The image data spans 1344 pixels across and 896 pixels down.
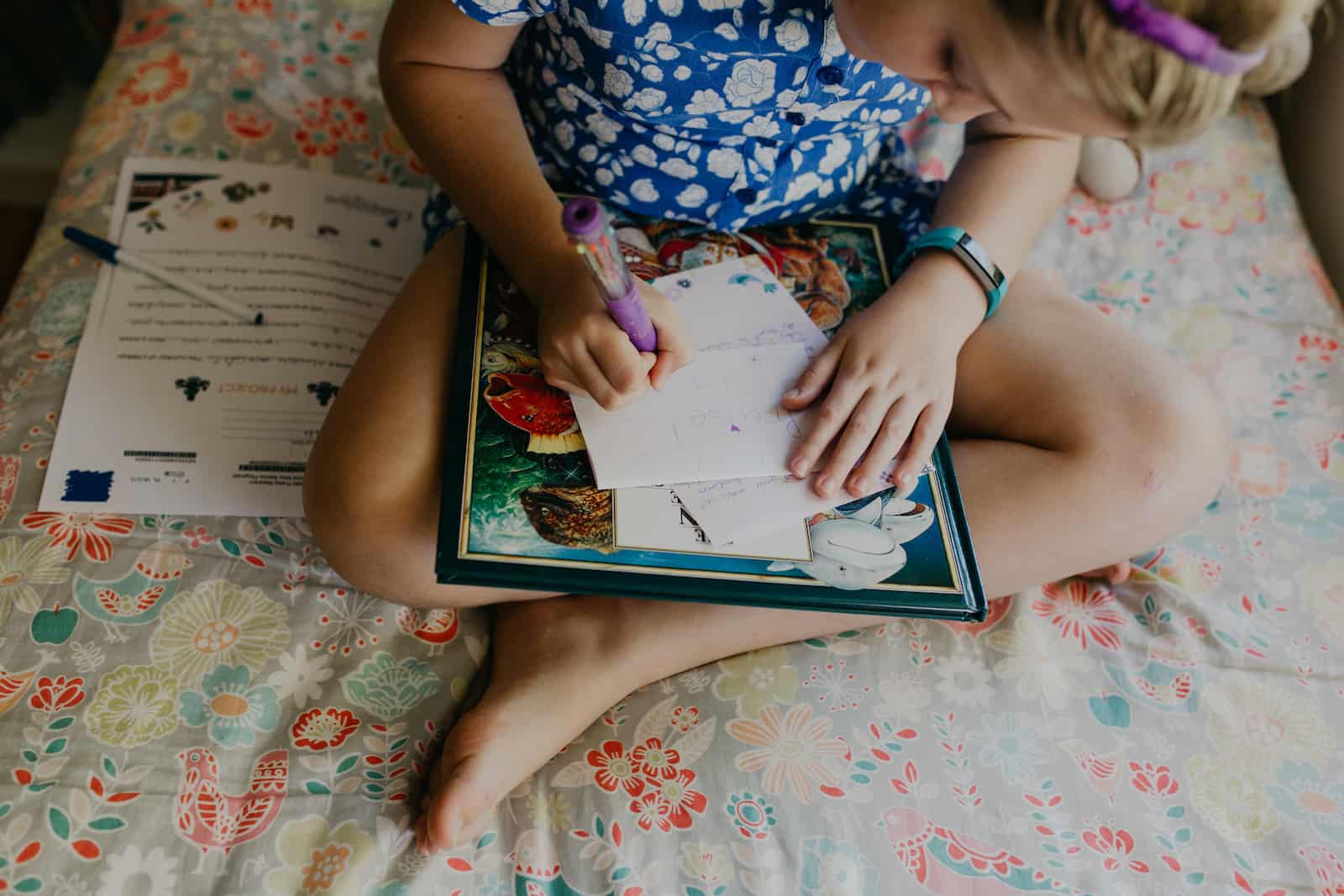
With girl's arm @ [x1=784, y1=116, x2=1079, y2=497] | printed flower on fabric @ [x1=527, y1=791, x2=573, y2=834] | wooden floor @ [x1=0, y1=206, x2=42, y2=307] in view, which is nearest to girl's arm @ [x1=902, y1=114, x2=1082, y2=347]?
girl's arm @ [x1=784, y1=116, x2=1079, y2=497]

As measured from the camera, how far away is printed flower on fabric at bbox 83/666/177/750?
562 mm

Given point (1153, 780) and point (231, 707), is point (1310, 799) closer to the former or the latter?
point (1153, 780)

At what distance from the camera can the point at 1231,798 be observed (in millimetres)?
600

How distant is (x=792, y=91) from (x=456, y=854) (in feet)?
1.77

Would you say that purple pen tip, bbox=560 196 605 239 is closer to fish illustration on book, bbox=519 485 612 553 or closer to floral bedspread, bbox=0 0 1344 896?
fish illustration on book, bbox=519 485 612 553

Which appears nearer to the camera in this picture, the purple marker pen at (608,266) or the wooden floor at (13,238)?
the purple marker pen at (608,266)

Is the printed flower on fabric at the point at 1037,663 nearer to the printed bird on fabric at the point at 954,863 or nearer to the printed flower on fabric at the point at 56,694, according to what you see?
the printed bird on fabric at the point at 954,863

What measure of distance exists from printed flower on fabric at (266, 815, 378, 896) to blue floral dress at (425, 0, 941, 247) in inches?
17.7

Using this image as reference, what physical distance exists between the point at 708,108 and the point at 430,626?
41 centimetres

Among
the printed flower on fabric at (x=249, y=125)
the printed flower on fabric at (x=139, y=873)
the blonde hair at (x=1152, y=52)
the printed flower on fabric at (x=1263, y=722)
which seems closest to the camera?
the blonde hair at (x=1152, y=52)

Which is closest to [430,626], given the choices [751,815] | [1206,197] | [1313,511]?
[751,815]

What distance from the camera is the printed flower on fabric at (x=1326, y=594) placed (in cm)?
68

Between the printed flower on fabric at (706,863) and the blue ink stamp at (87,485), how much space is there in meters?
0.48

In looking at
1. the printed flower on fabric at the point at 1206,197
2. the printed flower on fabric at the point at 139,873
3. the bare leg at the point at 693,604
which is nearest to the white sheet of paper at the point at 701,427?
the bare leg at the point at 693,604
